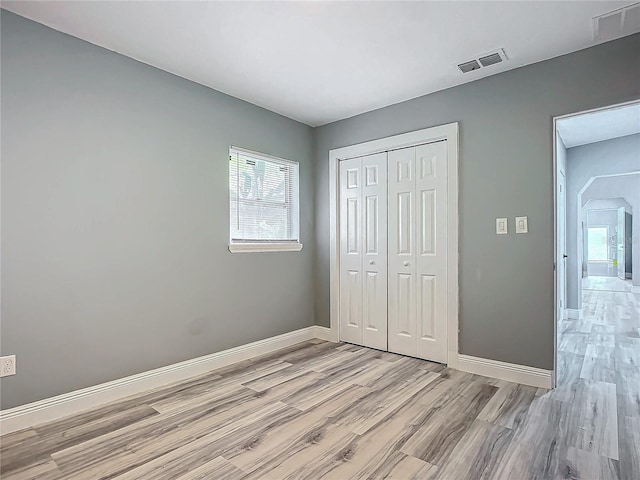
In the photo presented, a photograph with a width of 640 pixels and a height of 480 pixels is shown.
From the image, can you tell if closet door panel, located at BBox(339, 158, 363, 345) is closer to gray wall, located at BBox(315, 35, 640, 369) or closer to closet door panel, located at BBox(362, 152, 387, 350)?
closet door panel, located at BBox(362, 152, 387, 350)

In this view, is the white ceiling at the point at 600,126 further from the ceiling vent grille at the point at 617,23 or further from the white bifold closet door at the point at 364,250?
the white bifold closet door at the point at 364,250

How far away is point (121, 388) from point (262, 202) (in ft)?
6.83

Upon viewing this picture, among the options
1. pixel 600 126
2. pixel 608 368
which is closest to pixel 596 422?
pixel 608 368

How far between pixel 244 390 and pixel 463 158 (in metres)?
2.72

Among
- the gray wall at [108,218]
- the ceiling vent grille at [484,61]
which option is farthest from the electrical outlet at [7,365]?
the ceiling vent grille at [484,61]

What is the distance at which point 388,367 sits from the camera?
3.26 meters

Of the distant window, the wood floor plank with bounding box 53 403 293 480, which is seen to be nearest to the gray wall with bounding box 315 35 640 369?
the wood floor plank with bounding box 53 403 293 480

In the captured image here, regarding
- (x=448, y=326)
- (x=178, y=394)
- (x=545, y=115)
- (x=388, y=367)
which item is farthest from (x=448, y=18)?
(x=178, y=394)

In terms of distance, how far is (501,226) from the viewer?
9.76 feet

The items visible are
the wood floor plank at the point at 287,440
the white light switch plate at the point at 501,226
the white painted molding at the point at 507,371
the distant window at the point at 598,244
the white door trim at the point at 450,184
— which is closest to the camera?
the wood floor plank at the point at 287,440

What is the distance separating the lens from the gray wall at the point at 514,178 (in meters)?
2.59

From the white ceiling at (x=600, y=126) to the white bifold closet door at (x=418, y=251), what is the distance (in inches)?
71.3

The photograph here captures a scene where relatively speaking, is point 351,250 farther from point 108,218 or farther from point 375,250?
point 108,218

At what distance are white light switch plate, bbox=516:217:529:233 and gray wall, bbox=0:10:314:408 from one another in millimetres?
2450
